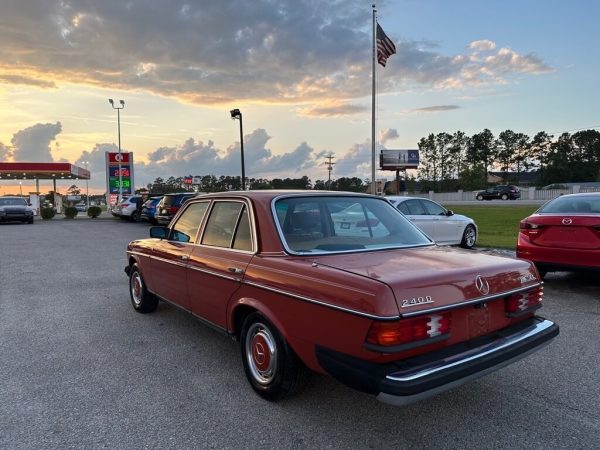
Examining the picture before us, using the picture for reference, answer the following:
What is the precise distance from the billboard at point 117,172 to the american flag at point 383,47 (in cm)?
3031

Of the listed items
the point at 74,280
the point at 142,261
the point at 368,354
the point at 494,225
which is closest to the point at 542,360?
the point at 368,354

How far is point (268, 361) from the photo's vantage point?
3541 millimetres

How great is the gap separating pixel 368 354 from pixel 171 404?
1702 millimetres

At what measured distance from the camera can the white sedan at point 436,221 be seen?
11469 mm

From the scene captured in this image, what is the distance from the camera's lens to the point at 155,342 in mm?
4977

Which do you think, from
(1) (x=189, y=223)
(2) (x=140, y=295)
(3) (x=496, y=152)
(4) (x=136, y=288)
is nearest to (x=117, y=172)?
(4) (x=136, y=288)

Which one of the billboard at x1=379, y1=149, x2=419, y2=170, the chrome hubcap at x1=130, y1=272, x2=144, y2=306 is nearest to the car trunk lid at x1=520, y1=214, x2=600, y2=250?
the chrome hubcap at x1=130, y1=272, x2=144, y2=306

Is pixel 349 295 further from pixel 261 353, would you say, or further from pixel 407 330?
pixel 261 353

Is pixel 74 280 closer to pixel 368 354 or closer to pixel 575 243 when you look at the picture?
pixel 368 354

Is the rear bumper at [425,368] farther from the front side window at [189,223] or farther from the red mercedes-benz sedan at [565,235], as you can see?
the red mercedes-benz sedan at [565,235]

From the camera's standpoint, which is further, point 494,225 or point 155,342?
point 494,225

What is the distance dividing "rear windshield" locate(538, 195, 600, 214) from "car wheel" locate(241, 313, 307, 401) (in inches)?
219

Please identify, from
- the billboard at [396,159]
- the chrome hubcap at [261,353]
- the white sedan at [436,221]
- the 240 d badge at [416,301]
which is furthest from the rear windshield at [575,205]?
the billboard at [396,159]

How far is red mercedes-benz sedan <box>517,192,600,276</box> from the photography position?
6508mm
